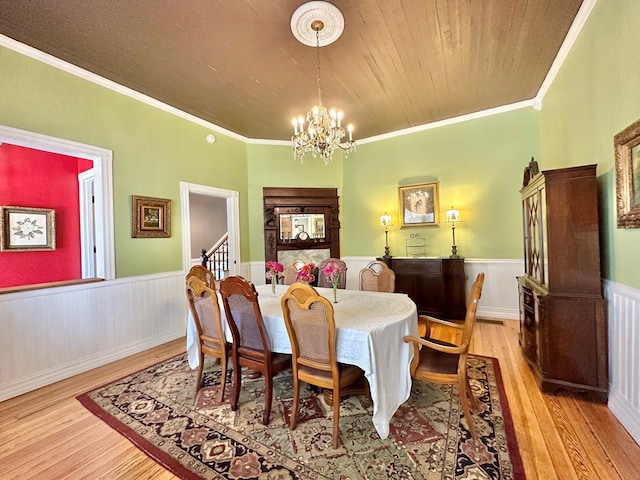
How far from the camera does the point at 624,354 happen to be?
6.48 feet

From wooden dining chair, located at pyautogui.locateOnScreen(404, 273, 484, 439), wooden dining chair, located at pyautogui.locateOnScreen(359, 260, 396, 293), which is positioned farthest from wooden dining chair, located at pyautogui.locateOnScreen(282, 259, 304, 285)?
wooden dining chair, located at pyautogui.locateOnScreen(404, 273, 484, 439)

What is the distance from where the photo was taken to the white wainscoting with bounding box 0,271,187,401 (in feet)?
8.44

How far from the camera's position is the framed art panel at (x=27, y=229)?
3.47m

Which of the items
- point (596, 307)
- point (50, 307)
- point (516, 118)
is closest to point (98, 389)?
point (50, 307)

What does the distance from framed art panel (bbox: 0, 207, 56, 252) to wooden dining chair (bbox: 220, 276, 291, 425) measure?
337 cm

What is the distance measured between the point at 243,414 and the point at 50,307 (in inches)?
88.7

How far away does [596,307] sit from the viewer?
2.20 m

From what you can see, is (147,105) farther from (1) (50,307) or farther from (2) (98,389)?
(2) (98,389)

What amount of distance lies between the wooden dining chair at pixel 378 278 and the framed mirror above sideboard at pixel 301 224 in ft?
7.47

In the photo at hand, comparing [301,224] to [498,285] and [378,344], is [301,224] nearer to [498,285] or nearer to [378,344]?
[498,285]

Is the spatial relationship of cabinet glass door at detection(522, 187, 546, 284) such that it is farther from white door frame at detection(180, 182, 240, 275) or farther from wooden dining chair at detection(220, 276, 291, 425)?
white door frame at detection(180, 182, 240, 275)

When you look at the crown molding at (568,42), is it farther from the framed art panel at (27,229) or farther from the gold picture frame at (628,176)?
the framed art panel at (27,229)

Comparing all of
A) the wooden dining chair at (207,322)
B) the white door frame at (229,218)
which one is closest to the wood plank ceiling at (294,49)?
the white door frame at (229,218)

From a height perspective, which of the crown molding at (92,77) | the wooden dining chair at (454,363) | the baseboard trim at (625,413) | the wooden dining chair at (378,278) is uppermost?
the crown molding at (92,77)
